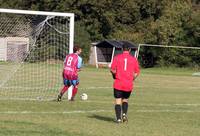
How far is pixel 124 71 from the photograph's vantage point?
13.7m

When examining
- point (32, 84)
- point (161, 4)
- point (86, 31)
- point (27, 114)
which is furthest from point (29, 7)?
point (27, 114)

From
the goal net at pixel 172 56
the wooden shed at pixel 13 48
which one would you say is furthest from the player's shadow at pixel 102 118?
the goal net at pixel 172 56

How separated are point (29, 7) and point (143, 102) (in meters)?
54.9

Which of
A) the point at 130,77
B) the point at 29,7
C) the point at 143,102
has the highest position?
the point at 29,7

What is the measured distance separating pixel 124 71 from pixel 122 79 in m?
0.21

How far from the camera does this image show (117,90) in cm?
1363

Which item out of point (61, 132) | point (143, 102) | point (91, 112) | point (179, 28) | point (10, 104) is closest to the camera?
point (61, 132)

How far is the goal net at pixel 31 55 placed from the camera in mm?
24128

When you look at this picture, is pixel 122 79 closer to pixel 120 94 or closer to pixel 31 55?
pixel 120 94

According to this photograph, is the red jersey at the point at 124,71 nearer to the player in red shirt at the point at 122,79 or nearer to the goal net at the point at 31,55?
the player in red shirt at the point at 122,79

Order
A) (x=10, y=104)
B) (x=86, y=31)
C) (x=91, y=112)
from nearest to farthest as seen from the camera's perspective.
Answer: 1. (x=91, y=112)
2. (x=10, y=104)
3. (x=86, y=31)

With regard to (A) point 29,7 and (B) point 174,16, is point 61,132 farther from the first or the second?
(A) point 29,7

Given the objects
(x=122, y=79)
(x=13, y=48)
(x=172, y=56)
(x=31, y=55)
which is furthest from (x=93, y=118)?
(x=172, y=56)

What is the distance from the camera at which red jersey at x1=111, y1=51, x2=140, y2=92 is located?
1359cm
